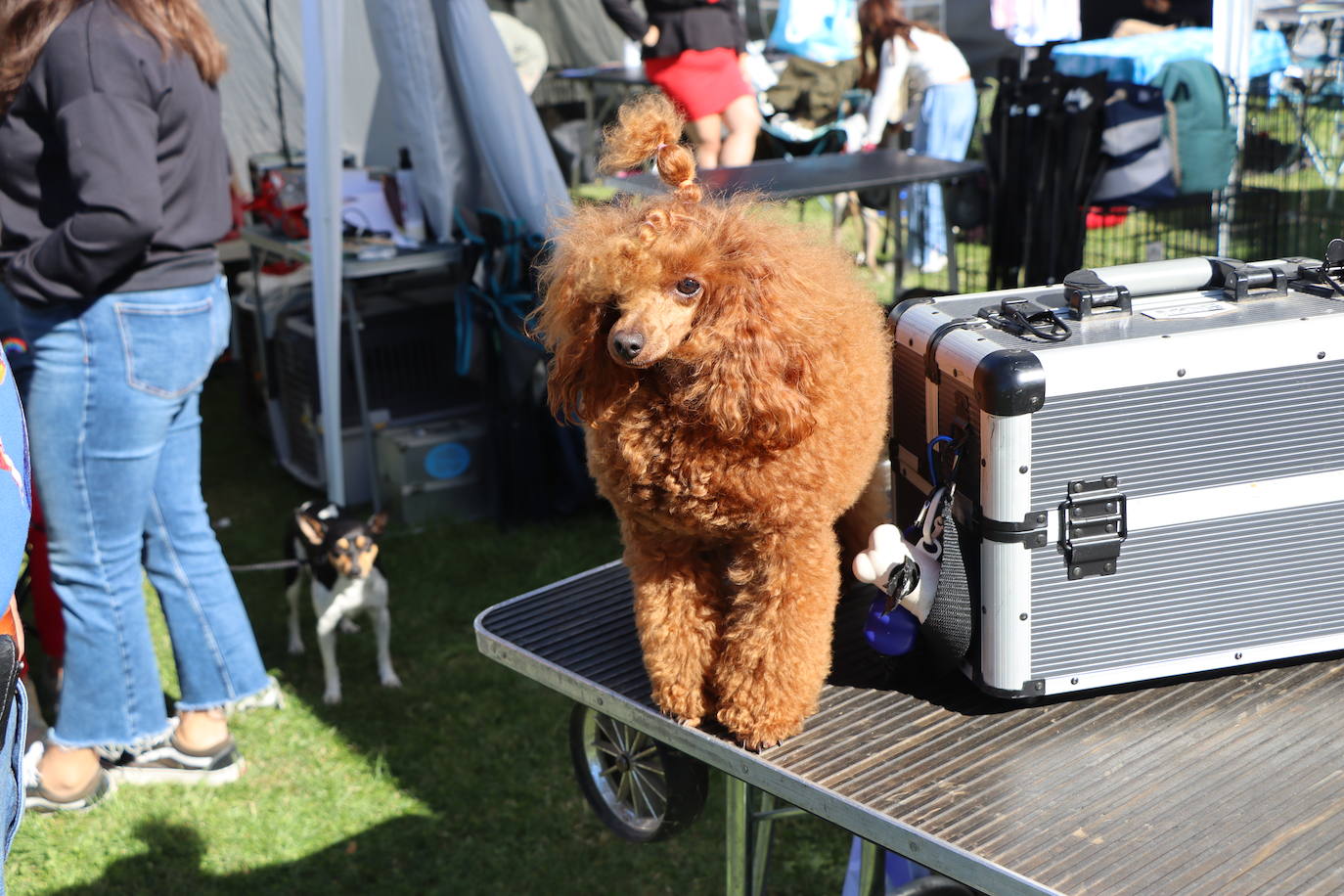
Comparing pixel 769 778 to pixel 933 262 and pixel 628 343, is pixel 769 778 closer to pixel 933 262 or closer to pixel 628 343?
A: pixel 628 343

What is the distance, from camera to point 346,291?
4.67 metres

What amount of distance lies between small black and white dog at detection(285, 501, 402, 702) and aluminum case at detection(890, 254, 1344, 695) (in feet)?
7.27

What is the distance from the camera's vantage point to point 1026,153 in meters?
5.00

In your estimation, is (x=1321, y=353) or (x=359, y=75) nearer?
(x=1321, y=353)

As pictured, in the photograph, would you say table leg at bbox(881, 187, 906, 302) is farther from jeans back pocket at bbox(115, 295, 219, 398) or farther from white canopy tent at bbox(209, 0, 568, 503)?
jeans back pocket at bbox(115, 295, 219, 398)

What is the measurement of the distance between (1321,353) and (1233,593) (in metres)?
0.37

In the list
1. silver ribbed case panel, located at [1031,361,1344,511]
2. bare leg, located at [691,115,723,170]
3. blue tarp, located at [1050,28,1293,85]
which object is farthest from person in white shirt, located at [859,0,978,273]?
silver ribbed case panel, located at [1031,361,1344,511]

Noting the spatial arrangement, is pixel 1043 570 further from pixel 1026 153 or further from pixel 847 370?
pixel 1026 153

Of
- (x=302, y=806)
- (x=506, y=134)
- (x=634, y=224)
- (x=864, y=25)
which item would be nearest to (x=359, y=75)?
(x=506, y=134)

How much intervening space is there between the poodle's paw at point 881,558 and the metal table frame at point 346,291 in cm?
328

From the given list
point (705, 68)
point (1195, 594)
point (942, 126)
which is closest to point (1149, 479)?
point (1195, 594)

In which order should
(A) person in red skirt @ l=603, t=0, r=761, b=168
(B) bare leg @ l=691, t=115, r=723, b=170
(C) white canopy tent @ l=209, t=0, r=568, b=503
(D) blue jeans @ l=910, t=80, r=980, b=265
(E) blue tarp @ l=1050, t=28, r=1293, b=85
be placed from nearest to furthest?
(C) white canopy tent @ l=209, t=0, r=568, b=503, (E) blue tarp @ l=1050, t=28, r=1293, b=85, (A) person in red skirt @ l=603, t=0, r=761, b=168, (B) bare leg @ l=691, t=115, r=723, b=170, (D) blue jeans @ l=910, t=80, r=980, b=265

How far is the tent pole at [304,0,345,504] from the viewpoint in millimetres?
3721

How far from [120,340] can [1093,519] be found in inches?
83.0
